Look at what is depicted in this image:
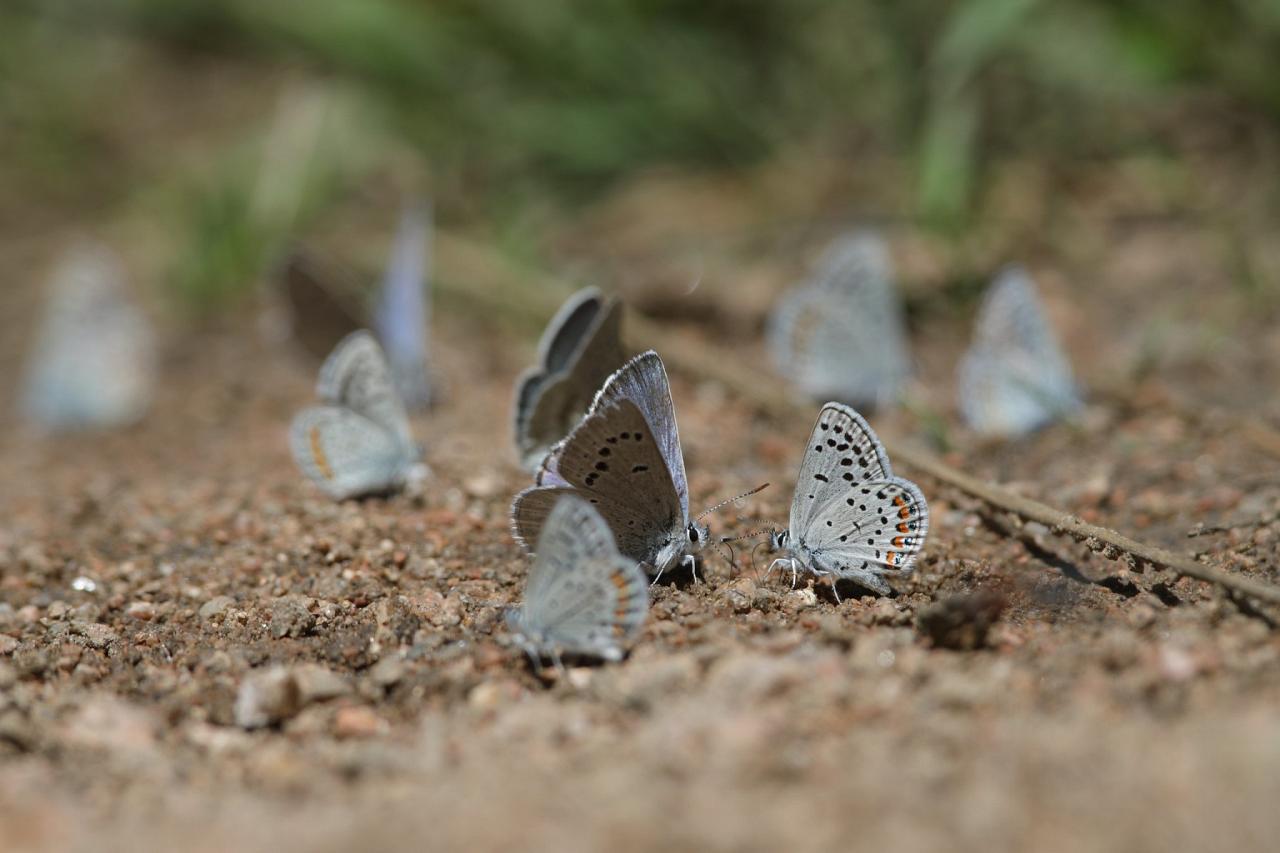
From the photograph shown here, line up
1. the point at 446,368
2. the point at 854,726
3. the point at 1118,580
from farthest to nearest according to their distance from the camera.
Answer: the point at 446,368
the point at 1118,580
the point at 854,726

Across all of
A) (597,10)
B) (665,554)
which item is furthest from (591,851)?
(597,10)

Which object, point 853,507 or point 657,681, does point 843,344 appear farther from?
point 657,681

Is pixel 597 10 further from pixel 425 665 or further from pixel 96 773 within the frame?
pixel 96 773

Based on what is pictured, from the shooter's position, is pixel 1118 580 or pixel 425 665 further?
pixel 1118 580

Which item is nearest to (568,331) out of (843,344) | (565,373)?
(565,373)

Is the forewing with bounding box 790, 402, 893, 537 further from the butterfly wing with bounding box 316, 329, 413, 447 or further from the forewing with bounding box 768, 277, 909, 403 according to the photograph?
the forewing with bounding box 768, 277, 909, 403

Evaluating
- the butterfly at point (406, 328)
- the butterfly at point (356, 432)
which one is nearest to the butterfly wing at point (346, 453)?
the butterfly at point (356, 432)
